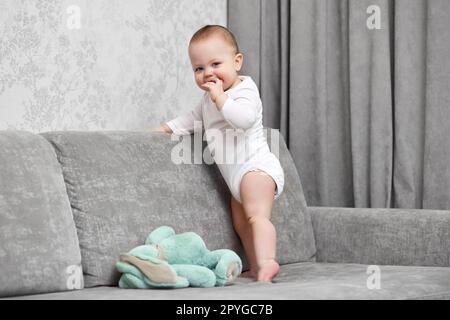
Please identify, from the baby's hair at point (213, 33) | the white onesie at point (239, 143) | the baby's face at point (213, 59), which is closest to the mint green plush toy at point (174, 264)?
the white onesie at point (239, 143)

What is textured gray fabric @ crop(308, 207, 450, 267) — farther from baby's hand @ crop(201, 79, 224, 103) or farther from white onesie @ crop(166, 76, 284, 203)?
baby's hand @ crop(201, 79, 224, 103)

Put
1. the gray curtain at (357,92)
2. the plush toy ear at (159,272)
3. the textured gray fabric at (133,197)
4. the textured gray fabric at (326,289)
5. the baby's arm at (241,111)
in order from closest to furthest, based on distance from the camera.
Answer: the textured gray fabric at (326,289), the plush toy ear at (159,272), the textured gray fabric at (133,197), the baby's arm at (241,111), the gray curtain at (357,92)

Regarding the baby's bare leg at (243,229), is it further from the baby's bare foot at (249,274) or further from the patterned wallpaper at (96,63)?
the patterned wallpaper at (96,63)

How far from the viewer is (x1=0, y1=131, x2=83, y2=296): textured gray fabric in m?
1.88

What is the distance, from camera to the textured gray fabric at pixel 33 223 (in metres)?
1.88

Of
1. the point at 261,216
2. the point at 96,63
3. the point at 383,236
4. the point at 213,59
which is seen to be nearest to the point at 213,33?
the point at 213,59

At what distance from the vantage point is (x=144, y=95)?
118 inches

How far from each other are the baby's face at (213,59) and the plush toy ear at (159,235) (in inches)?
20.5

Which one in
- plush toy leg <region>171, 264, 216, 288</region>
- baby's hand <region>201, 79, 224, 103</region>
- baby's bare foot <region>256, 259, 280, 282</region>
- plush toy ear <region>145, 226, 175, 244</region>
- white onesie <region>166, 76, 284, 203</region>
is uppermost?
baby's hand <region>201, 79, 224, 103</region>

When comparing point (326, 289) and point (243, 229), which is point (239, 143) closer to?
point (243, 229)

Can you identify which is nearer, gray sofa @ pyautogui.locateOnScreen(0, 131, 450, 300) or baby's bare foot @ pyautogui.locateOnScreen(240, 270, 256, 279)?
gray sofa @ pyautogui.locateOnScreen(0, 131, 450, 300)

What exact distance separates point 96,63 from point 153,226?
0.75 metres

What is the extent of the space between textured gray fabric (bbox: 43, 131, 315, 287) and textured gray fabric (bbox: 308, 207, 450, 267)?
0.13 m

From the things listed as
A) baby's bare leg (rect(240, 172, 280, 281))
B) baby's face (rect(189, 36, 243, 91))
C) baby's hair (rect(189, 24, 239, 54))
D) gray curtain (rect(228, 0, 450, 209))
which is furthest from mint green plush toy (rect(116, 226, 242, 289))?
gray curtain (rect(228, 0, 450, 209))
